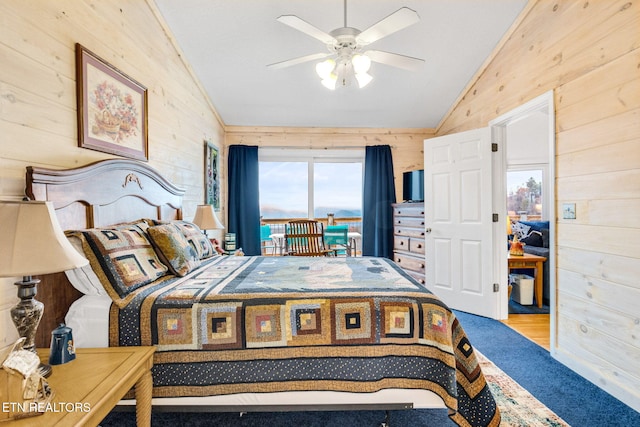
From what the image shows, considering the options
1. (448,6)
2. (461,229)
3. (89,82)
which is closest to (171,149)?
(89,82)

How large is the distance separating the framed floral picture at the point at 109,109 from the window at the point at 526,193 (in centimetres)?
599

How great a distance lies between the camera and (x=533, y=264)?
342 cm

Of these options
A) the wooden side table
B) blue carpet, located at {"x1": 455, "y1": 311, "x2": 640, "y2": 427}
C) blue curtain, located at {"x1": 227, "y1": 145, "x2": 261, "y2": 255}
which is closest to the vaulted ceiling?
blue curtain, located at {"x1": 227, "y1": 145, "x2": 261, "y2": 255}

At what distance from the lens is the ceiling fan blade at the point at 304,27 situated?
6.20 feet

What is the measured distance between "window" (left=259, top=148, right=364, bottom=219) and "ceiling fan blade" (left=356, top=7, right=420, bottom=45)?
3.05 m

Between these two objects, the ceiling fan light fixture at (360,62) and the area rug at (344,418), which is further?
the ceiling fan light fixture at (360,62)

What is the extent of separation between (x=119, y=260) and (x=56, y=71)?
106 cm

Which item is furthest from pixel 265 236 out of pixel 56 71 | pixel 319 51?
pixel 56 71

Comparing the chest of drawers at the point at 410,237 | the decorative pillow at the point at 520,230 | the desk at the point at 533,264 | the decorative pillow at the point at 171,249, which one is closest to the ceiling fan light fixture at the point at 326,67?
the decorative pillow at the point at 171,249

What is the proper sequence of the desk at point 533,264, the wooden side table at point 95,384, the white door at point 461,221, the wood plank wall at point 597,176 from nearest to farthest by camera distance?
the wooden side table at point 95,384
the wood plank wall at point 597,176
the white door at point 461,221
the desk at point 533,264

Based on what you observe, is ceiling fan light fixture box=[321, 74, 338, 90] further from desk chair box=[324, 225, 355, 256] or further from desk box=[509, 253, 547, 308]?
desk box=[509, 253, 547, 308]

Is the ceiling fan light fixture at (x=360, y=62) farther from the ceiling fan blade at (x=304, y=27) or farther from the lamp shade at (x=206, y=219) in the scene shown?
the lamp shade at (x=206, y=219)

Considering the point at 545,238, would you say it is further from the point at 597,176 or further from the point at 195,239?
the point at 195,239

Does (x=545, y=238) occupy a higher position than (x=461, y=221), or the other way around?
(x=461, y=221)
